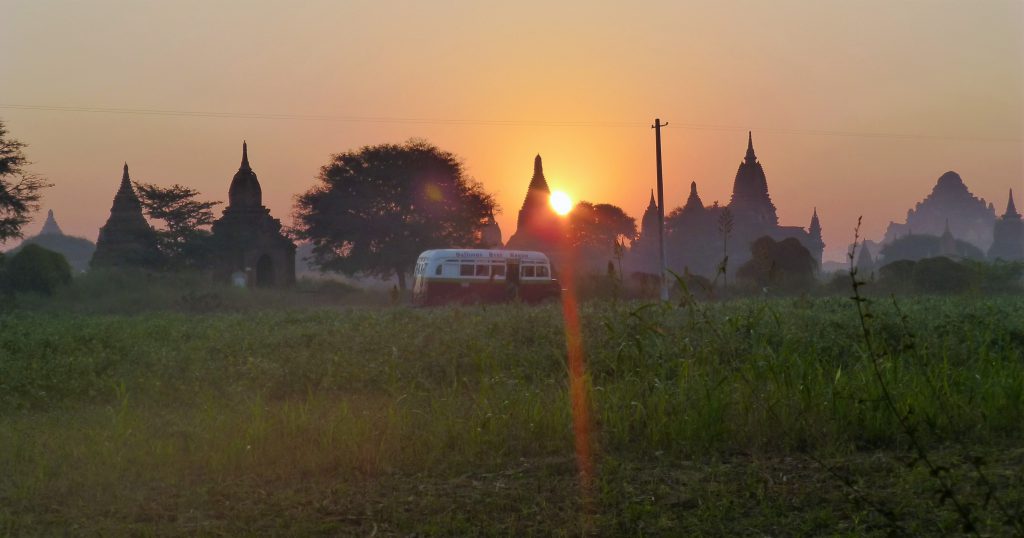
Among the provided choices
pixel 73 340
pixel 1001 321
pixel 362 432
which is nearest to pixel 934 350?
pixel 1001 321

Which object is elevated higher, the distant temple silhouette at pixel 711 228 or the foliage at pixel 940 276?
the distant temple silhouette at pixel 711 228

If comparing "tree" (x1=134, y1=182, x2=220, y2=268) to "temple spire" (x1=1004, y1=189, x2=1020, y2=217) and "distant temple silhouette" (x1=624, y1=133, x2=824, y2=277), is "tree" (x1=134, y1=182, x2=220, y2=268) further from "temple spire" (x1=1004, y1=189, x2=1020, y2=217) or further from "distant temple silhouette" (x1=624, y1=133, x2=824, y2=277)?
"temple spire" (x1=1004, y1=189, x2=1020, y2=217)

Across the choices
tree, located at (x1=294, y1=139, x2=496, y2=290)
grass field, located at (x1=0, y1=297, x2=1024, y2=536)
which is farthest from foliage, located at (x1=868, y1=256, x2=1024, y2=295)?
grass field, located at (x1=0, y1=297, x2=1024, y2=536)

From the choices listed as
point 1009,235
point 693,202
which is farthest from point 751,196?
point 1009,235

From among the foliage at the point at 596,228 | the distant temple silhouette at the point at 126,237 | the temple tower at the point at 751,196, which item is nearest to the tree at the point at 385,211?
the distant temple silhouette at the point at 126,237

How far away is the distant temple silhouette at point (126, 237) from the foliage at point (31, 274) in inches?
359

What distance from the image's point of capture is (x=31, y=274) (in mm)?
31109

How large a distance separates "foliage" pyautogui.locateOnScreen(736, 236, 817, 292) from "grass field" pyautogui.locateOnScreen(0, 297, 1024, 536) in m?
25.9

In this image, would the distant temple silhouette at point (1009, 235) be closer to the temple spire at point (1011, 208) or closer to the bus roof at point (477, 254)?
the temple spire at point (1011, 208)

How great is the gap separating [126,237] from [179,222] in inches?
126

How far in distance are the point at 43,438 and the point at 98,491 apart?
1910 mm

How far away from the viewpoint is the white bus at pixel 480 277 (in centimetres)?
2512

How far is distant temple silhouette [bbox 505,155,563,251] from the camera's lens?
57.9 meters

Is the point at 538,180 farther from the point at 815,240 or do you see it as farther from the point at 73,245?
the point at 73,245
